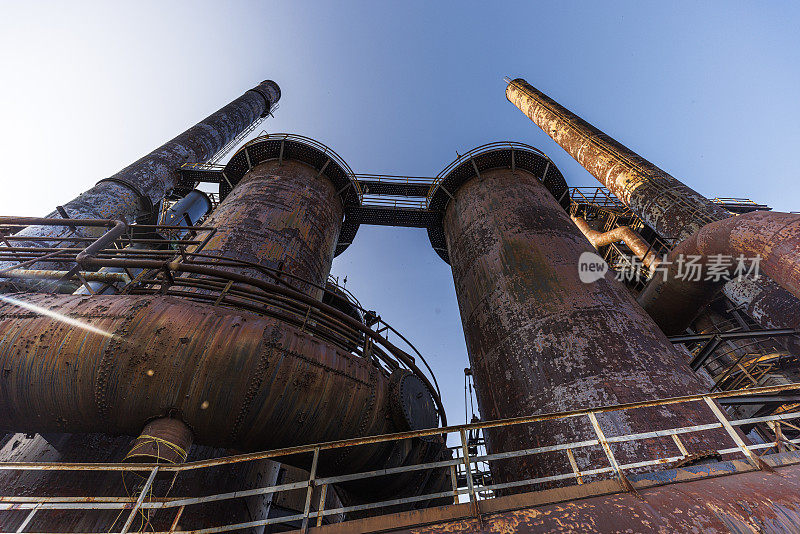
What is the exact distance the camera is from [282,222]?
913 centimetres

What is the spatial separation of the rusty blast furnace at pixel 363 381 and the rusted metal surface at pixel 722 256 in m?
0.04

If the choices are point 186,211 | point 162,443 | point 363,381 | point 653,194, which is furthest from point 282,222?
point 653,194

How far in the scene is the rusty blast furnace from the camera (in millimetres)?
3123

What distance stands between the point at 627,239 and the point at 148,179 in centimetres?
1976

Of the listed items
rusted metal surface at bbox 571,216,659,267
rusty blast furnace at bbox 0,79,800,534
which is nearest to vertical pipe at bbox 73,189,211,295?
rusty blast furnace at bbox 0,79,800,534

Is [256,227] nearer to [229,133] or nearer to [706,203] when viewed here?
[706,203]

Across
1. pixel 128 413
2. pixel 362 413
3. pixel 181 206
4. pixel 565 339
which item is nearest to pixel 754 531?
pixel 362 413

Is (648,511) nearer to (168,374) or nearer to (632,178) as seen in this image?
(168,374)

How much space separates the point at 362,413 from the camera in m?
4.62

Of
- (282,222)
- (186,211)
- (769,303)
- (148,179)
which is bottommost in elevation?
(769,303)

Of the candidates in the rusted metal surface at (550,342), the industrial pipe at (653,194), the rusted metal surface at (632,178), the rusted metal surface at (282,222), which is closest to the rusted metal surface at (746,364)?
the industrial pipe at (653,194)

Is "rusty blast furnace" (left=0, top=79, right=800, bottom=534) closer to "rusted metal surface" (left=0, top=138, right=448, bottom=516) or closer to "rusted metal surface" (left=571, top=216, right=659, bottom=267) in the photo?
"rusted metal surface" (left=0, top=138, right=448, bottom=516)

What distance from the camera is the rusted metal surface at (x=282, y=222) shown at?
316 inches

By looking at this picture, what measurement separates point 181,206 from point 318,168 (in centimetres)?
654
